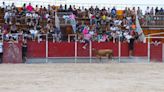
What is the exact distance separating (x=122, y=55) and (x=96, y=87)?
12493 millimetres

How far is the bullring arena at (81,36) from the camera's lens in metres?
22.6

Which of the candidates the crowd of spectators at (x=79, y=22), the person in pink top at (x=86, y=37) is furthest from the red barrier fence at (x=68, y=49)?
the crowd of spectators at (x=79, y=22)

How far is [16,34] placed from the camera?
24031 mm

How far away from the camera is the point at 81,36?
25.1 metres

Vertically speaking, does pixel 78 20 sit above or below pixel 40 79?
above

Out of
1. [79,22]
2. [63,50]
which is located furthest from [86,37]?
[79,22]

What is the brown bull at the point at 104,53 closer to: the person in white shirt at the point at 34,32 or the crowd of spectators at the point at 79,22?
the crowd of spectators at the point at 79,22

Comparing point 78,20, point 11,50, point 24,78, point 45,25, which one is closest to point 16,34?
point 11,50

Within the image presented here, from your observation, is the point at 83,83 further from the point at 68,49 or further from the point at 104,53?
the point at 68,49

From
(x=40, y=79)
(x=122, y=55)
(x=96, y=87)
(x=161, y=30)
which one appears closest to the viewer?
(x=96, y=87)

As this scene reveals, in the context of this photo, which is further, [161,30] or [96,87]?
[161,30]

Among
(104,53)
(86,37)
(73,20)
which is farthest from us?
(73,20)

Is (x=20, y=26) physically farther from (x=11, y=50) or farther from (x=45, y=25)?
(x=11, y=50)

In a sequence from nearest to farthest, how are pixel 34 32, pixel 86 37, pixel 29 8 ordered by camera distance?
pixel 86 37 < pixel 34 32 < pixel 29 8
